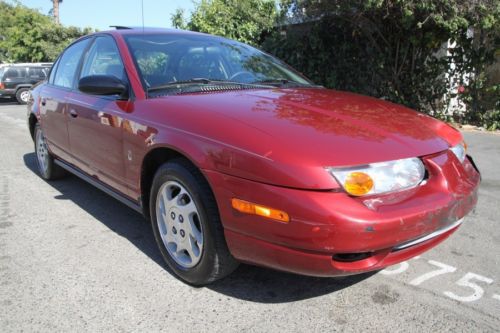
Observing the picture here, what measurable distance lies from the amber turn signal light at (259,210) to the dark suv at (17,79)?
18114 millimetres

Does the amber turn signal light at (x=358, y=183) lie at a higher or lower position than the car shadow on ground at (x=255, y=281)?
higher

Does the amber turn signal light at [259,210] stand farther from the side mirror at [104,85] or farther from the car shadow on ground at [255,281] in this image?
the side mirror at [104,85]

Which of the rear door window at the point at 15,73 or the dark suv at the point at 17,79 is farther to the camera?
the rear door window at the point at 15,73

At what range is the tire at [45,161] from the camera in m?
5.11

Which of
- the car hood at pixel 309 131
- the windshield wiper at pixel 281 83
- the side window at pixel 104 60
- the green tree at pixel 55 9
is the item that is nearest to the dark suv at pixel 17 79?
the side window at pixel 104 60

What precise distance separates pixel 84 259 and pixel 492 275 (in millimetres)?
2796

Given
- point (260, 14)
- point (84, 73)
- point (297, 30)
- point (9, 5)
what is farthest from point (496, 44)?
point (9, 5)

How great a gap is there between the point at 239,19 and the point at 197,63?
10662 mm

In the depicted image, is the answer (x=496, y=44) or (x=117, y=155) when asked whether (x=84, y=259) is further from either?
(x=496, y=44)

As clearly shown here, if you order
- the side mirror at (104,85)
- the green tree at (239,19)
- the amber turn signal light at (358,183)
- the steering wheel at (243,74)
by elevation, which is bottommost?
the amber turn signal light at (358,183)

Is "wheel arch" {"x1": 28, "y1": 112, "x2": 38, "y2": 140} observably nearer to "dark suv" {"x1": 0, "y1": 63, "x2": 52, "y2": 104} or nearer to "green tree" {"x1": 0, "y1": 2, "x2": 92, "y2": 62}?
"dark suv" {"x1": 0, "y1": 63, "x2": 52, "y2": 104}

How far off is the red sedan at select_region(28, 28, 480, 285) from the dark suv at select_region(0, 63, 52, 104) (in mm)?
16751

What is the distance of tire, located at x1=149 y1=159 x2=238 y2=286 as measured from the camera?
98.9 inches

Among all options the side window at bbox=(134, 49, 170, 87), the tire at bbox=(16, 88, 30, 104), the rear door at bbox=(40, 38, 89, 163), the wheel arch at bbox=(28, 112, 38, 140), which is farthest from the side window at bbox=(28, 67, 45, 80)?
the side window at bbox=(134, 49, 170, 87)
